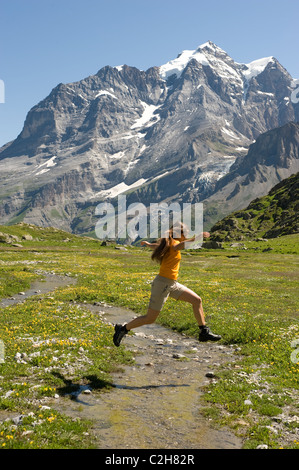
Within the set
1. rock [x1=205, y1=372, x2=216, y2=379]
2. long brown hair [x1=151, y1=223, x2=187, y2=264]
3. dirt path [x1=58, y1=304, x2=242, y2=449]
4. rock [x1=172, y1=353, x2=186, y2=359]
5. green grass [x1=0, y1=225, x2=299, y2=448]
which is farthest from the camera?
rock [x1=172, y1=353, x2=186, y2=359]

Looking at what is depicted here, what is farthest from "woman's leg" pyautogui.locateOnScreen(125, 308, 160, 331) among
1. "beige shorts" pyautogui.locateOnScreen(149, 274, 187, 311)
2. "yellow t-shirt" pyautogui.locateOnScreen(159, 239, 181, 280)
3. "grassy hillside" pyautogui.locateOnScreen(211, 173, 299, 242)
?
"grassy hillside" pyautogui.locateOnScreen(211, 173, 299, 242)

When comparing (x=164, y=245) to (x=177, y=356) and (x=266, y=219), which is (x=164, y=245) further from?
(x=266, y=219)

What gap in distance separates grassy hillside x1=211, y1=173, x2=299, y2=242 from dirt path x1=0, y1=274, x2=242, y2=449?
125 metres

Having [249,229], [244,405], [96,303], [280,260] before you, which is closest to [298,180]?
[249,229]

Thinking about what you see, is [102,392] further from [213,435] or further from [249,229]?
[249,229]

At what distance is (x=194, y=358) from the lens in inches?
604

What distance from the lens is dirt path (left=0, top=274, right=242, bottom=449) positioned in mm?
8672

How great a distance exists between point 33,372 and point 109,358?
3.41m

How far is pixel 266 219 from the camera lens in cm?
16875

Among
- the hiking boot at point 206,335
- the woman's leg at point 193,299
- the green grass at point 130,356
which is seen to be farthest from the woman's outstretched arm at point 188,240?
the green grass at point 130,356

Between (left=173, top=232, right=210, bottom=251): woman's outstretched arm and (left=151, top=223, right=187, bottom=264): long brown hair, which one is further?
(left=151, top=223, right=187, bottom=264): long brown hair

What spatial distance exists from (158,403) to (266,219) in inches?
6625

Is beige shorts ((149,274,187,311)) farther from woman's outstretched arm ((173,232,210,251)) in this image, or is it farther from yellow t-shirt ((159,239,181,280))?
woman's outstretched arm ((173,232,210,251))
